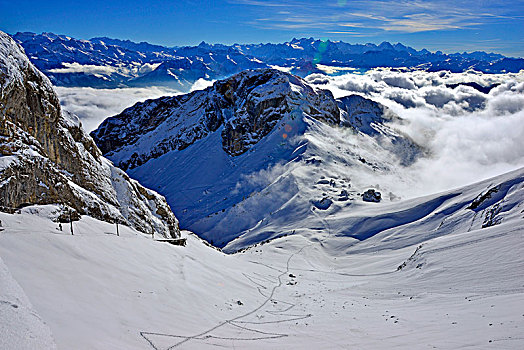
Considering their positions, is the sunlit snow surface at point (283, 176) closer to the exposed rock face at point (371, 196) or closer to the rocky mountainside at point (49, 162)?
the exposed rock face at point (371, 196)

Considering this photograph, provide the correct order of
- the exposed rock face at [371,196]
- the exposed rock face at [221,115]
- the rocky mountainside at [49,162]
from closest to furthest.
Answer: the rocky mountainside at [49,162], the exposed rock face at [371,196], the exposed rock face at [221,115]

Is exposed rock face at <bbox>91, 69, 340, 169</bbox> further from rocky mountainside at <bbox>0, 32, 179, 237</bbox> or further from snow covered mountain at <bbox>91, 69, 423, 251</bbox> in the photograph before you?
rocky mountainside at <bbox>0, 32, 179, 237</bbox>

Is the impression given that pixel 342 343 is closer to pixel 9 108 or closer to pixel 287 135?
pixel 9 108

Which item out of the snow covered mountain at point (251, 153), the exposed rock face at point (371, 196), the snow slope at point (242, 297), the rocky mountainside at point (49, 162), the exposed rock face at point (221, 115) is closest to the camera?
the snow slope at point (242, 297)

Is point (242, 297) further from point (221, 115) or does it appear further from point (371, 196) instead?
point (221, 115)

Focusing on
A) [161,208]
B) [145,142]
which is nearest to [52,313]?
[161,208]

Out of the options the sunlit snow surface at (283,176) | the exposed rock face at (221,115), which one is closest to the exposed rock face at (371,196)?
the sunlit snow surface at (283,176)

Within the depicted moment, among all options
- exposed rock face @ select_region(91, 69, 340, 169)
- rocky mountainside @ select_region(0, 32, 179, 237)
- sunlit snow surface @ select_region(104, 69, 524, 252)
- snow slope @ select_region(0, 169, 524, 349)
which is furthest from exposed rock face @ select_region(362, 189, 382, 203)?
exposed rock face @ select_region(91, 69, 340, 169)
